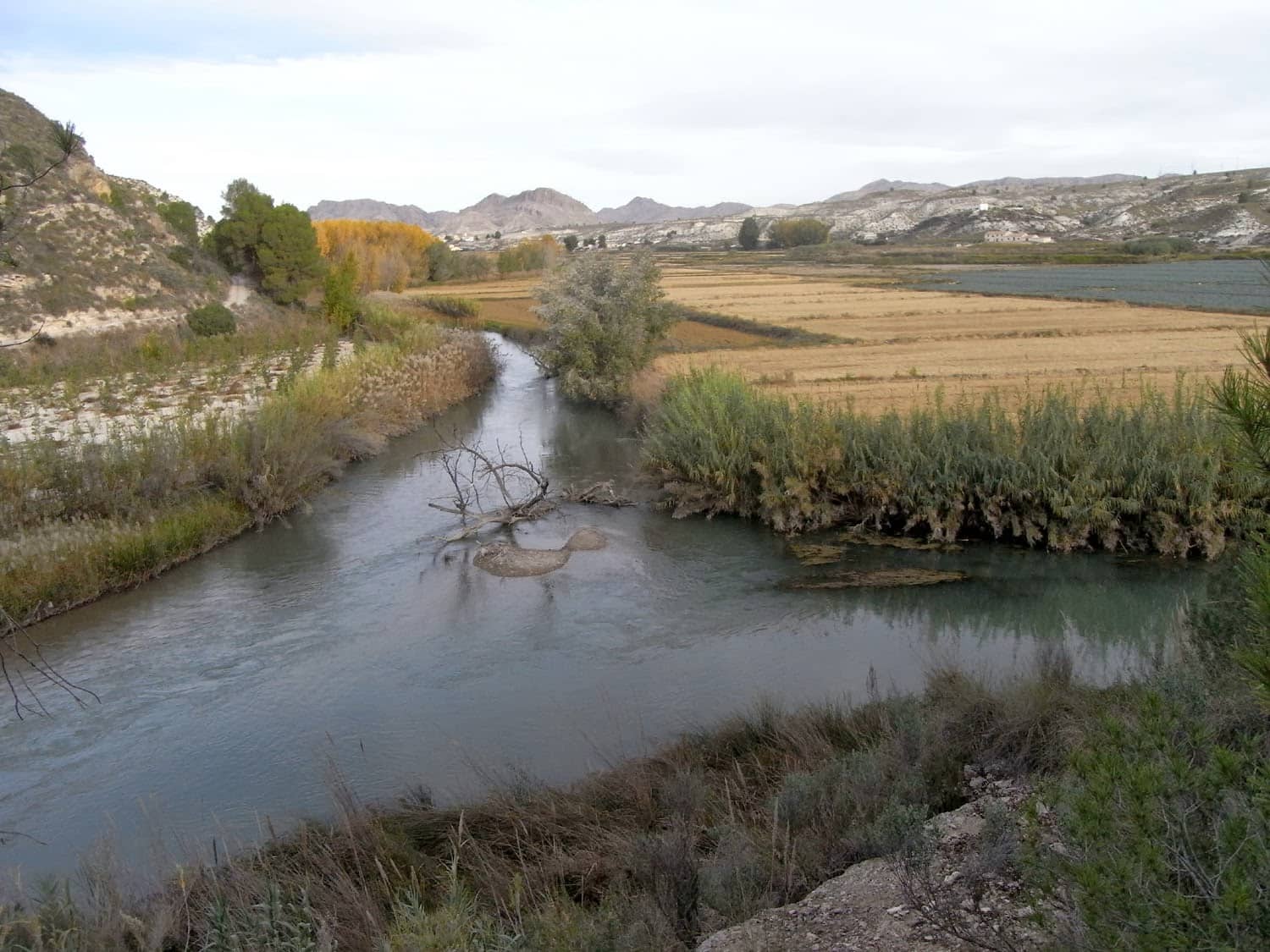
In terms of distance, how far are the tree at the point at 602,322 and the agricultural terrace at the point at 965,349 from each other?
3.99ft

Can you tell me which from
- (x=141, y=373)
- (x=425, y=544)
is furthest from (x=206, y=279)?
(x=425, y=544)

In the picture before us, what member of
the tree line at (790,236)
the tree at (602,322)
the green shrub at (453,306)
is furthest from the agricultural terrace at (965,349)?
the tree line at (790,236)

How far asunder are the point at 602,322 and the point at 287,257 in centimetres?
2250

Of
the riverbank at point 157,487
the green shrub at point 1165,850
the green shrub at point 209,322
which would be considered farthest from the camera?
the green shrub at point 209,322

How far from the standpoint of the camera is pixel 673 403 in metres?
18.3

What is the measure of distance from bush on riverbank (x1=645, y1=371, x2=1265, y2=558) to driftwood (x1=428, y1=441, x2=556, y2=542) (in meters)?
2.39

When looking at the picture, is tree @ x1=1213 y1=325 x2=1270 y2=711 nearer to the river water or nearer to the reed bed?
the river water

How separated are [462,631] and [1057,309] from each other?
34.2 metres

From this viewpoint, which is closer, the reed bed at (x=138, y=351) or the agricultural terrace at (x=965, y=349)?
the agricultural terrace at (x=965, y=349)

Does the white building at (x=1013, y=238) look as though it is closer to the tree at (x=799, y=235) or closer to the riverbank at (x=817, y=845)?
the tree at (x=799, y=235)

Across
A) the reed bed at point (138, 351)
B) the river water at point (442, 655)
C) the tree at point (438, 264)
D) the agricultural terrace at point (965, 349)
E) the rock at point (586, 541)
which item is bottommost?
the river water at point (442, 655)

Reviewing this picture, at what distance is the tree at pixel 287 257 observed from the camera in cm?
4319

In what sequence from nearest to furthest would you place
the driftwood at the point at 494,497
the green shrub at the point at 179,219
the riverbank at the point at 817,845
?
the riverbank at the point at 817,845 < the driftwood at the point at 494,497 < the green shrub at the point at 179,219

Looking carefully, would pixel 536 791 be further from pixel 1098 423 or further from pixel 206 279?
pixel 206 279
